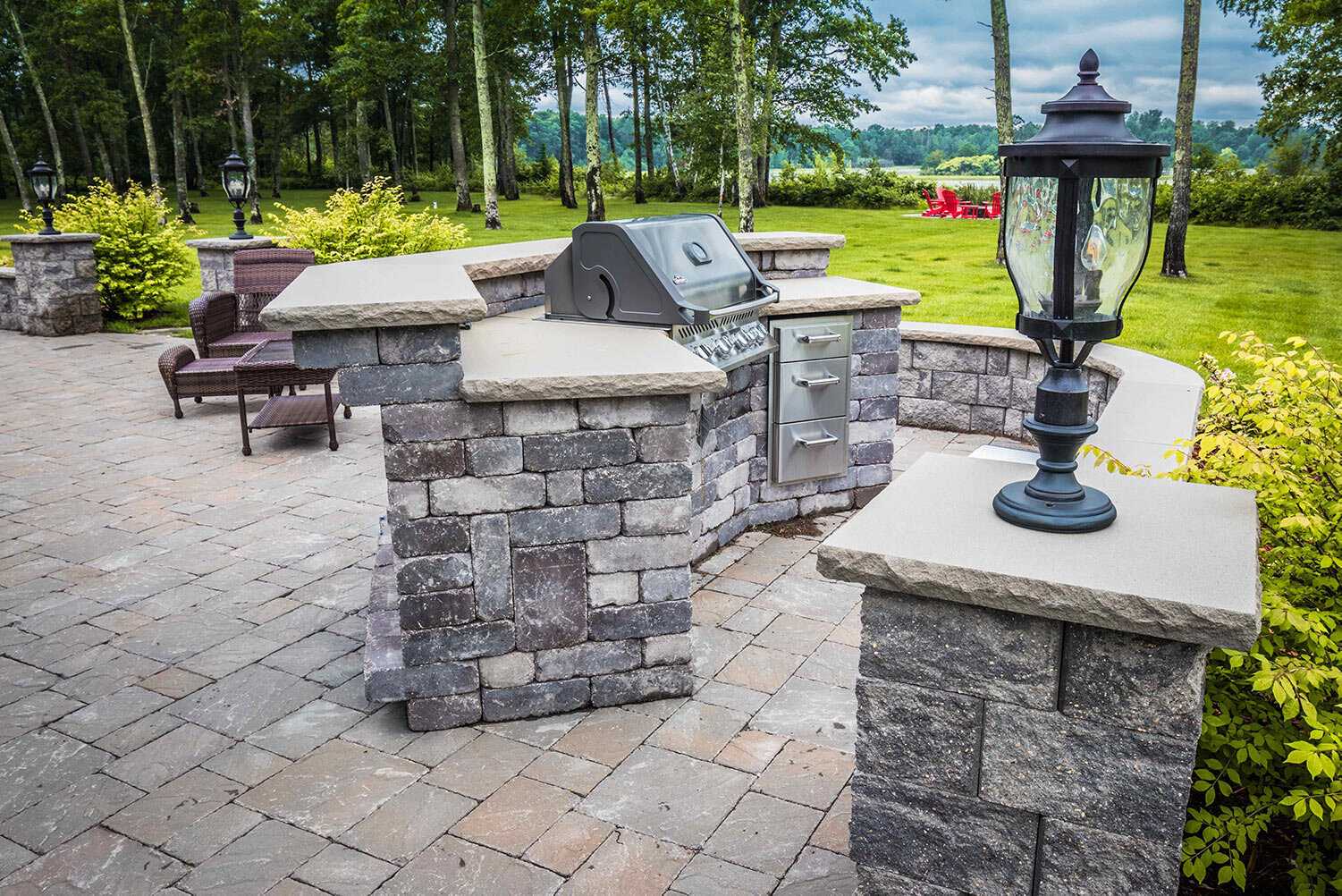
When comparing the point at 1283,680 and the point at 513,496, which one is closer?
the point at 1283,680

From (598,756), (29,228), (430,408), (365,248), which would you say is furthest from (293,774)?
→ (29,228)

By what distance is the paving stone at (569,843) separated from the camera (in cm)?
293

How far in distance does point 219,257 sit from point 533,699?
947 cm

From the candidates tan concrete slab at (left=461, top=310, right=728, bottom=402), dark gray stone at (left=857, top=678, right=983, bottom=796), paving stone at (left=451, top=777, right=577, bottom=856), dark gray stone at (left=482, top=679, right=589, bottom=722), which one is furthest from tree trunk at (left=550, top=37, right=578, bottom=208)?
dark gray stone at (left=857, top=678, right=983, bottom=796)

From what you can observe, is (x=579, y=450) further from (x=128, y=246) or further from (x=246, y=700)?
(x=128, y=246)

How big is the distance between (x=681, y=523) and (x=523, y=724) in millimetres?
977

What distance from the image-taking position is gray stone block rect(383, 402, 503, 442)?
3375 millimetres

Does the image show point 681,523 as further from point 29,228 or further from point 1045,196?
point 29,228

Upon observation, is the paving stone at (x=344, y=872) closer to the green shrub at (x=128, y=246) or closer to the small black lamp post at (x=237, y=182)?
the small black lamp post at (x=237, y=182)

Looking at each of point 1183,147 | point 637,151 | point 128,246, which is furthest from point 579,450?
point 637,151

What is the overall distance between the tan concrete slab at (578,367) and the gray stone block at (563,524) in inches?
16.8

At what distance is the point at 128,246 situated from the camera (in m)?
12.0

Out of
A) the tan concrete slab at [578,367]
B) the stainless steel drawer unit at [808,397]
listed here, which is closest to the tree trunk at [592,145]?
the stainless steel drawer unit at [808,397]

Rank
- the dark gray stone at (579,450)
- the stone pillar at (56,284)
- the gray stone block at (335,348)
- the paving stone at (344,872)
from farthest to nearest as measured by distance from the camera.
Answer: the stone pillar at (56,284) < the dark gray stone at (579,450) < the gray stone block at (335,348) < the paving stone at (344,872)
